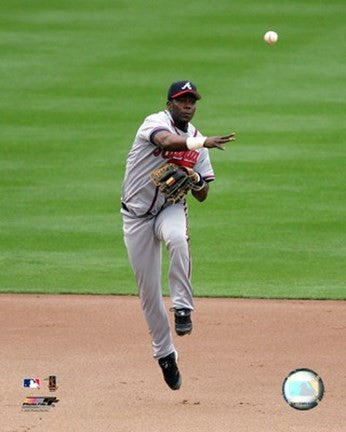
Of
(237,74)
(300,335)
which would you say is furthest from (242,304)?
(237,74)

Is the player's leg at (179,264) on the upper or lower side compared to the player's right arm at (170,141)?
lower

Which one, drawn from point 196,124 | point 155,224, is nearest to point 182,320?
point 155,224

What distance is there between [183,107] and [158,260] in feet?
3.65

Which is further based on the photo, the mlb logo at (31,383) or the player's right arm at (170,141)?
the mlb logo at (31,383)

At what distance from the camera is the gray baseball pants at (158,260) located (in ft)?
31.0

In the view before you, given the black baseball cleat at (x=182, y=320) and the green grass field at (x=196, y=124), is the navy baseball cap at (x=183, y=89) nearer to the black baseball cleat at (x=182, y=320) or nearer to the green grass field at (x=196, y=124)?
the black baseball cleat at (x=182, y=320)

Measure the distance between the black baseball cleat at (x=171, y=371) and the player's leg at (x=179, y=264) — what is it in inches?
18.1

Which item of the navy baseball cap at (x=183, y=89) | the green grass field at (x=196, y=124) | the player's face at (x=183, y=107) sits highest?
the green grass field at (x=196, y=124)

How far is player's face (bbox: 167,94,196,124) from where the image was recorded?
945 cm

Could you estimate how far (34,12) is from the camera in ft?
88.5

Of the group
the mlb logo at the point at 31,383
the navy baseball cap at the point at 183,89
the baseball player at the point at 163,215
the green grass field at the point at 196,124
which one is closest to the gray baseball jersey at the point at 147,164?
the baseball player at the point at 163,215

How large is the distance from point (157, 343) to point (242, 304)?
128 inches

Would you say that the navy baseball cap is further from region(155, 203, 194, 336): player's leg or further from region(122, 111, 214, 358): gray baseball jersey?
region(155, 203, 194, 336): player's leg

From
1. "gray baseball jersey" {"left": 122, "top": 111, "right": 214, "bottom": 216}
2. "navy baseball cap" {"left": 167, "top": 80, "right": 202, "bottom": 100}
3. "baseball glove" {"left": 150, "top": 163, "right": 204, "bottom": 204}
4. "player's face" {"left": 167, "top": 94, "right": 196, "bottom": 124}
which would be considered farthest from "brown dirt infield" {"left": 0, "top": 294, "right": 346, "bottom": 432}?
"navy baseball cap" {"left": 167, "top": 80, "right": 202, "bottom": 100}
